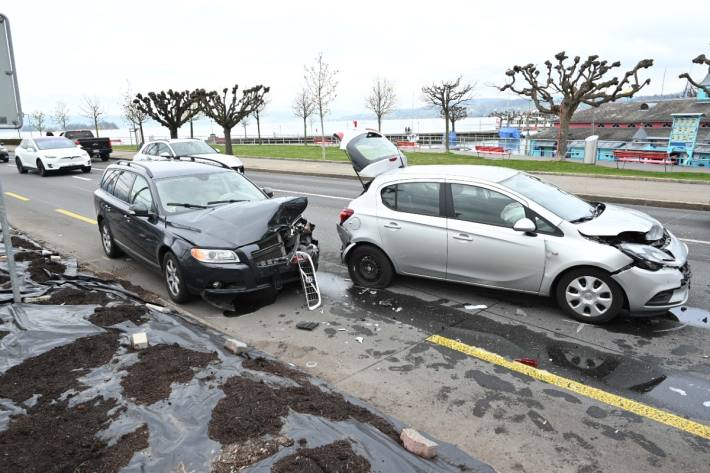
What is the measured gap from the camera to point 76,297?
556 cm

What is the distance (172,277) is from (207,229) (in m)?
0.83

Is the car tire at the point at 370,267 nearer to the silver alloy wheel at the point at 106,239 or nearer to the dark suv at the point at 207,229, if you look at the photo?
the dark suv at the point at 207,229

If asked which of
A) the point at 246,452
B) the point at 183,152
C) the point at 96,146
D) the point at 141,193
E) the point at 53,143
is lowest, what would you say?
the point at 246,452

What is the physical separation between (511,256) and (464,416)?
2.33 m

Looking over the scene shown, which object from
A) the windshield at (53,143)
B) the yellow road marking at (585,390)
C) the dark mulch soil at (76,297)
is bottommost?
the yellow road marking at (585,390)

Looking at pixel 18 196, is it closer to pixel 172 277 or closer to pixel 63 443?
pixel 172 277

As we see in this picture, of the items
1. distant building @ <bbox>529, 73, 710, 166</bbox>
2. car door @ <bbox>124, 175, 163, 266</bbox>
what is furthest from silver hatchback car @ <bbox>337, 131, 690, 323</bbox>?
distant building @ <bbox>529, 73, 710, 166</bbox>

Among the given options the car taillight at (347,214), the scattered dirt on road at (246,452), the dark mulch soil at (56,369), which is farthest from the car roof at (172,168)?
the scattered dirt on road at (246,452)

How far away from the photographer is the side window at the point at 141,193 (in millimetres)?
6887

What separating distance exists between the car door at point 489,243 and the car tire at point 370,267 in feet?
2.89

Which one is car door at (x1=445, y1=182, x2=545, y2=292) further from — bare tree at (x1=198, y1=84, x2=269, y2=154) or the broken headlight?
bare tree at (x1=198, y1=84, x2=269, y2=154)

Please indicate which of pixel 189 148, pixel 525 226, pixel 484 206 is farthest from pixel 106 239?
pixel 189 148

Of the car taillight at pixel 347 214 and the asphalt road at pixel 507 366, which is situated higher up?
the car taillight at pixel 347 214

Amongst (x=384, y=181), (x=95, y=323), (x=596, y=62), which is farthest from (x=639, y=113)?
(x=95, y=323)
